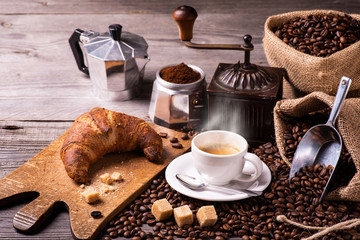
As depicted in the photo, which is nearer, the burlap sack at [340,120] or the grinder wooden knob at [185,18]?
the burlap sack at [340,120]

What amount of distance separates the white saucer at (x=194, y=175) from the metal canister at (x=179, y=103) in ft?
1.20

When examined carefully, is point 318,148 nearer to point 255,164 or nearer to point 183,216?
point 255,164

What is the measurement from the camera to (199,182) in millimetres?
2035

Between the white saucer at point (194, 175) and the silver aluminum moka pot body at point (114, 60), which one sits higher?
the silver aluminum moka pot body at point (114, 60)

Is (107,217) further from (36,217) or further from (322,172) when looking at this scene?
(322,172)

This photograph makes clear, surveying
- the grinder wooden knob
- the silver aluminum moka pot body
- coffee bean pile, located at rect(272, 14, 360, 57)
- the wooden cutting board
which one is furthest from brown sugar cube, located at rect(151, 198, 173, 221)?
coffee bean pile, located at rect(272, 14, 360, 57)

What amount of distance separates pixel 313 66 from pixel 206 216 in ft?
3.41

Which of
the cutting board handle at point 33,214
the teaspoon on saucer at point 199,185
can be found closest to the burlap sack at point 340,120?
the teaspoon on saucer at point 199,185

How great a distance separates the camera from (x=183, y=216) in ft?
6.04

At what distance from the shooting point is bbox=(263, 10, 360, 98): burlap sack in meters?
2.39

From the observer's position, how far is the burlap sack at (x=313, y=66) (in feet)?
7.84

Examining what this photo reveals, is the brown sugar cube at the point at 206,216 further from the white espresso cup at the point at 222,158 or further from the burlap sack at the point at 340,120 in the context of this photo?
the burlap sack at the point at 340,120

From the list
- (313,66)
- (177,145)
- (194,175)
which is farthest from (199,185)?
(313,66)

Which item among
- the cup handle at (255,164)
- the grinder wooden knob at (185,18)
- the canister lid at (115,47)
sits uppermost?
the grinder wooden knob at (185,18)
